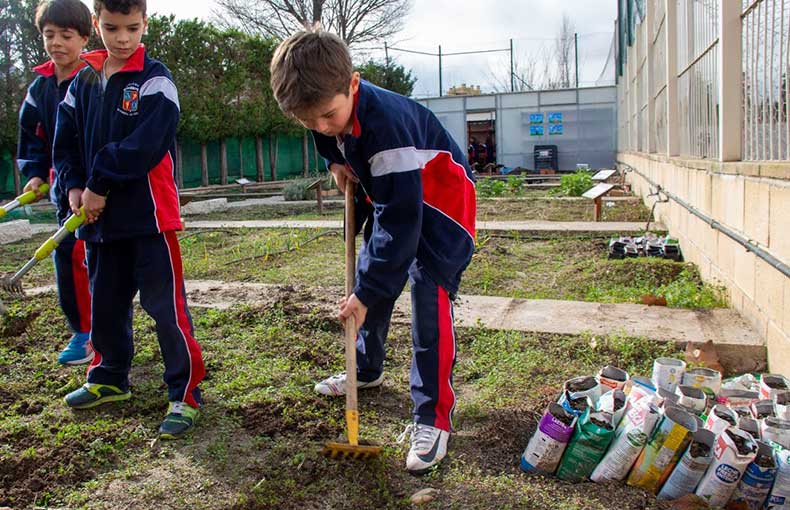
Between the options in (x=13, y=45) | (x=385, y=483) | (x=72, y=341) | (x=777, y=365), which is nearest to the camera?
(x=385, y=483)

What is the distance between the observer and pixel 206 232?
9.41 meters

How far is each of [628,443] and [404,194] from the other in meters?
1.10

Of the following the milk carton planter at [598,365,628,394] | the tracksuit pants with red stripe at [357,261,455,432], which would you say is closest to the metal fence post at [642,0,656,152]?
the milk carton planter at [598,365,628,394]

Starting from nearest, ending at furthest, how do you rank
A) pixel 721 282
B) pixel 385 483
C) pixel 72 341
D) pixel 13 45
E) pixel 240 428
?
pixel 385 483 → pixel 240 428 → pixel 72 341 → pixel 721 282 → pixel 13 45

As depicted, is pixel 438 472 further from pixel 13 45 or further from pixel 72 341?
pixel 13 45

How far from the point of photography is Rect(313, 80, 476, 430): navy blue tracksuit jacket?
90.1 inches

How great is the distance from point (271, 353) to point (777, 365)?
8.28 feet

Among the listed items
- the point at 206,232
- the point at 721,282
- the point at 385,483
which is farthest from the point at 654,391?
the point at 206,232

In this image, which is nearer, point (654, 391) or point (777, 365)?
point (654, 391)

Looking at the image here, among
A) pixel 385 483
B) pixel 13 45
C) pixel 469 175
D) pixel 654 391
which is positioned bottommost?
pixel 385 483

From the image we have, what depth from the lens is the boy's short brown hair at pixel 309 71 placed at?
2.16 meters

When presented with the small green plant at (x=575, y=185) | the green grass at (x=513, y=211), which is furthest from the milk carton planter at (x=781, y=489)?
the small green plant at (x=575, y=185)

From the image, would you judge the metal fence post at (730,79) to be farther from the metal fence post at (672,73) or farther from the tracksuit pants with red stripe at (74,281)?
the tracksuit pants with red stripe at (74,281)

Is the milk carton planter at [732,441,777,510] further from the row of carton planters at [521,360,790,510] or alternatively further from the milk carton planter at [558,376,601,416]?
the milk carton planter at [558,376,601,416]
